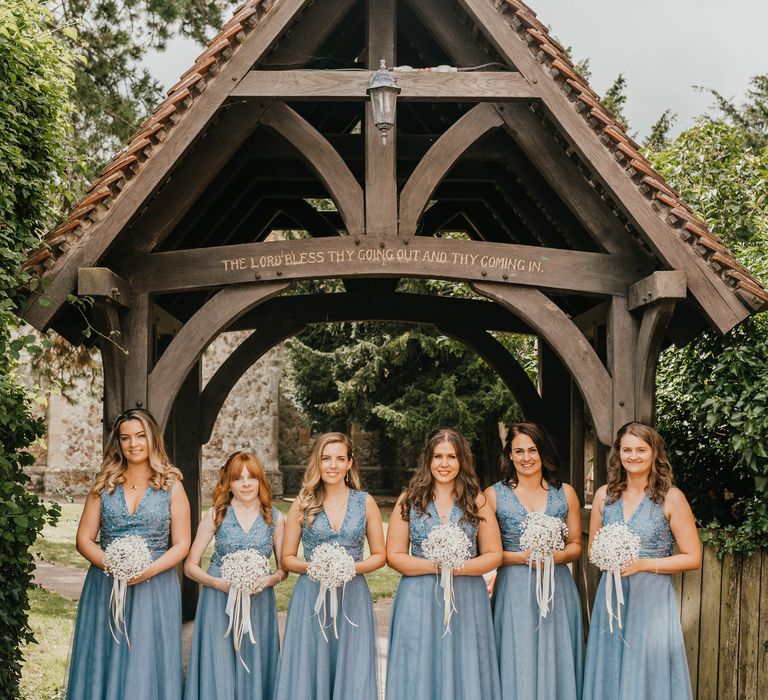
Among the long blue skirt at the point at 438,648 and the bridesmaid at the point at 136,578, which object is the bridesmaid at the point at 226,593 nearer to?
the bridesmaid at the point at 136,578

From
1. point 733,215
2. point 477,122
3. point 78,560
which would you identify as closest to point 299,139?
point 477,122

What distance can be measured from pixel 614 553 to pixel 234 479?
205cm

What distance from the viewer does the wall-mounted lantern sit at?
5088 millimetres

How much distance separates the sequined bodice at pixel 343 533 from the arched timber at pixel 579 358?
1460 millimetres

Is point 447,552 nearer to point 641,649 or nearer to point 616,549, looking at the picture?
point 616,549

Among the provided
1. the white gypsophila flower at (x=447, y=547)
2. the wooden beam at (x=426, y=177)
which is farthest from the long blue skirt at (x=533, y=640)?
the wooden beam at (x=426, y=177)

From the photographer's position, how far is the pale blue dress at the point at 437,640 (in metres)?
4.88

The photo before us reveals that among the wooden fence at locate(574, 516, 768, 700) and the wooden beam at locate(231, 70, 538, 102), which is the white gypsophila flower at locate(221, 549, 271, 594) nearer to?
the wooden fence at locate(574, 516, 768, 700)

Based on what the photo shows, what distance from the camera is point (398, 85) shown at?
208 inches

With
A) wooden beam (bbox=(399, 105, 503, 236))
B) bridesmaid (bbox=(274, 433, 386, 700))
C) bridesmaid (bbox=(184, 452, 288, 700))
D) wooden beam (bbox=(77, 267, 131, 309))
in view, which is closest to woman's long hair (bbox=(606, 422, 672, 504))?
bridesmaid (bbox=(274, 433, 386, 700))

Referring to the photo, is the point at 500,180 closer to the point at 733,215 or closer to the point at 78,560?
the point at 733,215

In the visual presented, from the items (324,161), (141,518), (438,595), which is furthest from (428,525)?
(324,161)

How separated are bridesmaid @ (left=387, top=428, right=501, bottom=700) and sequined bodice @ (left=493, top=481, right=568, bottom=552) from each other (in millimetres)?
129

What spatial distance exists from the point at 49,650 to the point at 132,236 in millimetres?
4598
